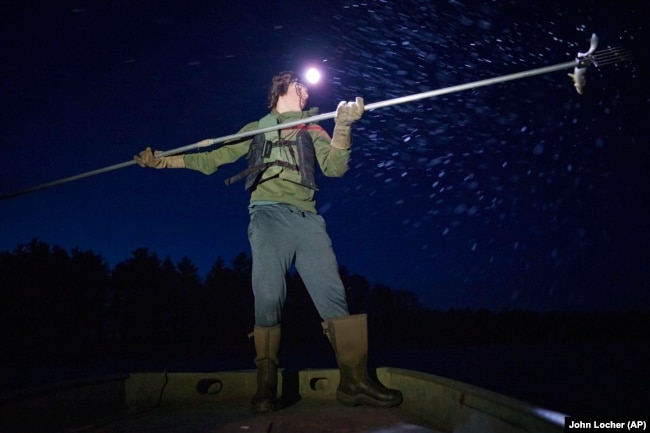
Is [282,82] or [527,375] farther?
[527,375]

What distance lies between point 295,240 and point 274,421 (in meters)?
1.29

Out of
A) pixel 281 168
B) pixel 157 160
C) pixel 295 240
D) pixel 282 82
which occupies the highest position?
pixel 282 82

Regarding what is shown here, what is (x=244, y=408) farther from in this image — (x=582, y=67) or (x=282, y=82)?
(x=582, y=67)

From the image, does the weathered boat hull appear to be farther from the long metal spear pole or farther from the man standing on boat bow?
the long metal spear pole

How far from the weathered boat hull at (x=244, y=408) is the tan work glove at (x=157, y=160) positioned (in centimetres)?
180

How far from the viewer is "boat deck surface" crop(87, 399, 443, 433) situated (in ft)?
9.53

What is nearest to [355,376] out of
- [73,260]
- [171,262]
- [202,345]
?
[73,260]

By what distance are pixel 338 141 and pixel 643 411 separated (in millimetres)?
61042

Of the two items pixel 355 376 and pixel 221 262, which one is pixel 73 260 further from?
pixel 355 376

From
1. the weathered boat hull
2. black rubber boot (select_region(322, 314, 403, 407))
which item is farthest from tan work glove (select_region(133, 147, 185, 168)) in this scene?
black rubber boot (select_region(322, 314, 403, 407))

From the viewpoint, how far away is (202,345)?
105 m

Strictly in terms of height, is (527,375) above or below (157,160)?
below

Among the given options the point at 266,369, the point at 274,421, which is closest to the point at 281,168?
the point at 266,369

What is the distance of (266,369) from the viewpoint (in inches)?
138
